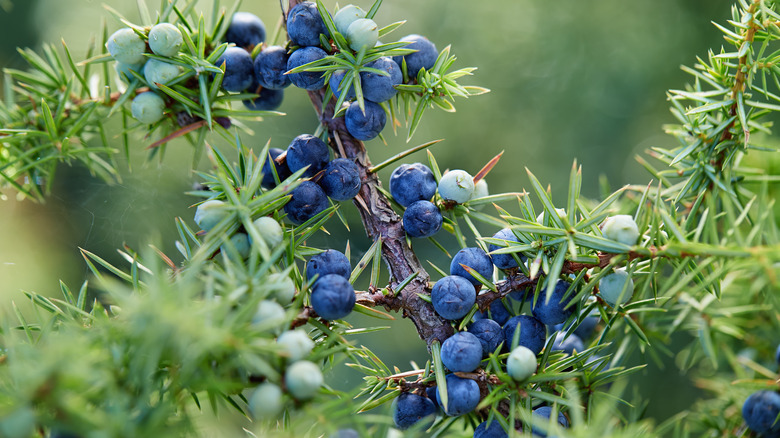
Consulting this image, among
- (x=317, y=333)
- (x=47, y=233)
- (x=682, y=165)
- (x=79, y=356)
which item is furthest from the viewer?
(x=47, y=233)

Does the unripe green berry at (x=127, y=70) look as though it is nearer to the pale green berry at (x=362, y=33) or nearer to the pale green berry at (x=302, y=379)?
Result: the pale green berry at (x=362, y=33)

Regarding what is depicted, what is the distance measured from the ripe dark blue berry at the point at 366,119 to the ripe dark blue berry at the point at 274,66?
7 cm

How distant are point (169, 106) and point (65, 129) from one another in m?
0.15

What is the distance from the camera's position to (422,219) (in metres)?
0.47

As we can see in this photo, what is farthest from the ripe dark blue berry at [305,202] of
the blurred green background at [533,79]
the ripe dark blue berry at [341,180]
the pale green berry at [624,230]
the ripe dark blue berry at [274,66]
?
the blurred green background at [533,79]

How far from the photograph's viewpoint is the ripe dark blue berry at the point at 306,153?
0.48 meters

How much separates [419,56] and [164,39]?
23 cm

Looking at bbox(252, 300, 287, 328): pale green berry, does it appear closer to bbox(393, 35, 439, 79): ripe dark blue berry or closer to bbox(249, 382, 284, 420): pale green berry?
bbox(249, 382, 284, 420): pale green berry

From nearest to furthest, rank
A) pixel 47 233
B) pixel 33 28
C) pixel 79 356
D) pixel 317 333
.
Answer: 1. pixel 79 356
2. pixel 317 333
3. pixel 47 233
4. pixel 33 28

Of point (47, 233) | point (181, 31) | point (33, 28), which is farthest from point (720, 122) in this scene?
point (33, 28)

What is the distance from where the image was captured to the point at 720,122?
501 millimetres

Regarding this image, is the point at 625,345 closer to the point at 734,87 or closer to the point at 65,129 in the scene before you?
the point at 734,87

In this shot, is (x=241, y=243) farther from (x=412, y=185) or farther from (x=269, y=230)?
(x=412, y=185)

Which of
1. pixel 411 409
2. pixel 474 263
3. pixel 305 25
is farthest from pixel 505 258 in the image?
pixel 305 25
